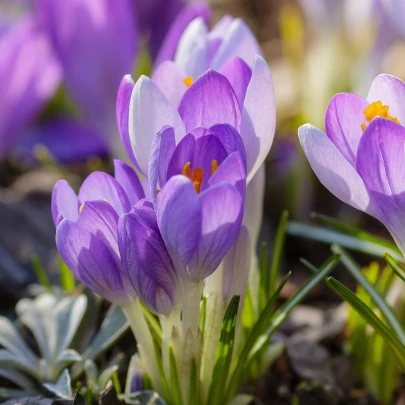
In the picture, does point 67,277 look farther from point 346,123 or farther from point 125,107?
point 346,123

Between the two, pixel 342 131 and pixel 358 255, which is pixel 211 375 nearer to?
pixel 342 131

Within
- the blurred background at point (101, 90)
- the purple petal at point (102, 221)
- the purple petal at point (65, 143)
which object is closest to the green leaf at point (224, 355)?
the purple petal at point (102, 221)

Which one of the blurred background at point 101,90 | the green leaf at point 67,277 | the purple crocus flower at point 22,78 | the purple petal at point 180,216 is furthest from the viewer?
the purple crocus flower at point 22,78

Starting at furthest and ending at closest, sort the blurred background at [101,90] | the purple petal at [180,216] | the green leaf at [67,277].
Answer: the blurred background at [101,90], the green leaf at [67,277], the purple petal at [180,216]

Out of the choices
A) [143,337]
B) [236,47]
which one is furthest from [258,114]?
[143,337]

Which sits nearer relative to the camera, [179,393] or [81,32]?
[179,393]

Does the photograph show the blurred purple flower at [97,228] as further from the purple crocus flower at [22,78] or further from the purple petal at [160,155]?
the purple crocus flower at [22,78]

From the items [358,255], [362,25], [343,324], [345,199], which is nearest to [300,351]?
[343,324]

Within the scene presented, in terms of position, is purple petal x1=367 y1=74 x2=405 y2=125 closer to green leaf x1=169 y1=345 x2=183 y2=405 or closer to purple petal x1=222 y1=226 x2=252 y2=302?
purple petal x1=222 y1=226 x2=252 y2=302

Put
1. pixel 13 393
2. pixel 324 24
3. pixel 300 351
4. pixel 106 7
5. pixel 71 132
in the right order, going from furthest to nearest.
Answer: pixel 71 132 → pixel 324 24 → pixel 106 7 → pixel 300 351 → pixel 13 393
